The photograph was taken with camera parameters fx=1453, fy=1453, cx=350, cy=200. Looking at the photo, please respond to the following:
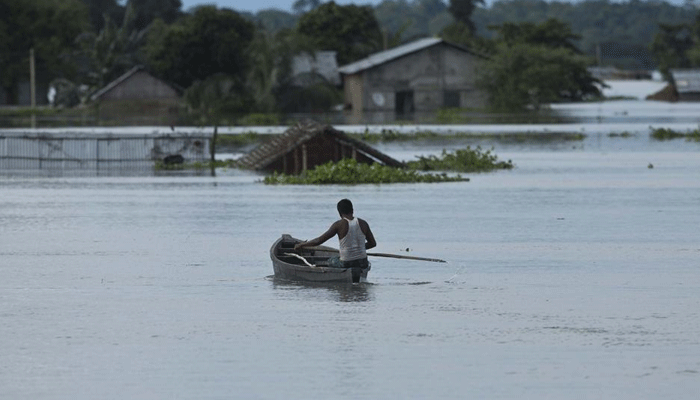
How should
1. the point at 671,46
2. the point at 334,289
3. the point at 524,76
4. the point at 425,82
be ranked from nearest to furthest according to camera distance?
the point at 334,289
the point at 524,76
the point at 425,82
the point at 671,46

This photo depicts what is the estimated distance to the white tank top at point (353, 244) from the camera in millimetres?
18125

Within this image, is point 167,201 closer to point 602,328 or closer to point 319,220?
point 319,220

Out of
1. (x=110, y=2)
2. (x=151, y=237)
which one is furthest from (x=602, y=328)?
(x=110, y=2)

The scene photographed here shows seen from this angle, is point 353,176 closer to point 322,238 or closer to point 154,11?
point 322,238

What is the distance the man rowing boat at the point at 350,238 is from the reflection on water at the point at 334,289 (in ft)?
0.70

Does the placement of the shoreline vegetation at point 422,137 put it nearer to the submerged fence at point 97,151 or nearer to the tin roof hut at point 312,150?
the submerged fence at point 97,151

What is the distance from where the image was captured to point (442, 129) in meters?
69.3

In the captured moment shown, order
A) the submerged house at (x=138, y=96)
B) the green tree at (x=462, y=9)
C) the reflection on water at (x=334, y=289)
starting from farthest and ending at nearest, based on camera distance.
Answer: the green tree at (x=462, y=9)
the submerged house at (x=138, y=96)
the reflection on water at (x=334, y=289)

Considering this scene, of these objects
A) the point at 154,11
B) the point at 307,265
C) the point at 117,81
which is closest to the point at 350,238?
the point at 307,265

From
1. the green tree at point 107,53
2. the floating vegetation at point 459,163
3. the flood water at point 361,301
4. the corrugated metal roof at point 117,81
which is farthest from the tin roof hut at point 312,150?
the green tree at point 107,53

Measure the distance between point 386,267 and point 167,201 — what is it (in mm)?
12384

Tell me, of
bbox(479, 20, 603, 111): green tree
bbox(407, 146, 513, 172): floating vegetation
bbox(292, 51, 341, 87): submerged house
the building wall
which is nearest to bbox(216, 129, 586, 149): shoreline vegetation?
bbox(407, 146, 513, 172): floating vegetation

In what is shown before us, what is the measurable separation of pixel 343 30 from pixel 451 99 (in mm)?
20520

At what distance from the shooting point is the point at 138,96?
96375mm
